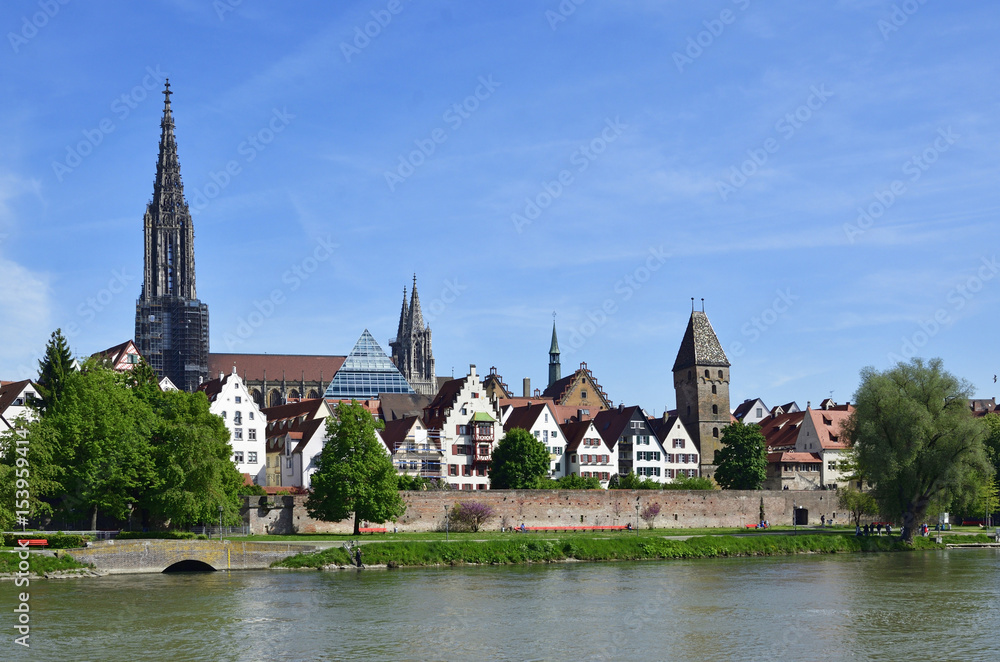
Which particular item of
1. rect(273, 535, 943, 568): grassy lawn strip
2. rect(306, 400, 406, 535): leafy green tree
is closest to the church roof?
rect(273, 535, 943, 568): grassy lawn strip

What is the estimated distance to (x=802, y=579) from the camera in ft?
203

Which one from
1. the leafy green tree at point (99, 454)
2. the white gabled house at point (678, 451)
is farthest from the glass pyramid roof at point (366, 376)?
the leafy green tree at point (99, 454)

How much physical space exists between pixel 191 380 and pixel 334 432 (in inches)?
3995

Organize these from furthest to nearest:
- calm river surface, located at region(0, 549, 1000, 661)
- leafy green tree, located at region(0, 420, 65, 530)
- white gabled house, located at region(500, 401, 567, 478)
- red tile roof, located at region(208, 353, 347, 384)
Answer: red tile roof, located at region(208, 353, 347, 384), white gabled house, located at region(500, 401, 567, 478), leafy green tree, located at region(0, 420, 65, 530), calm river surface, located at region(0, 549, 1000, 661)

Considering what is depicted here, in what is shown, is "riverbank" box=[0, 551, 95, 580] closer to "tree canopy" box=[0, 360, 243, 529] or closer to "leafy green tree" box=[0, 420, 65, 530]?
"leafy green tree" box=[0, 420, 65, 530]

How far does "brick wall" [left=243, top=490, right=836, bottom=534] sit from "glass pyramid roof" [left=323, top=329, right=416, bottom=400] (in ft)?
263

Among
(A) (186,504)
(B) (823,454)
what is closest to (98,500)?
(A) (186,504)

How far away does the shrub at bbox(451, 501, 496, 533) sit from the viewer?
8988cm

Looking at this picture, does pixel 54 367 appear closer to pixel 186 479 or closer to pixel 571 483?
pixel 186 479

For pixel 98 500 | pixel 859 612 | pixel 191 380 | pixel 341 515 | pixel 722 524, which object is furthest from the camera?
pixel 191 380

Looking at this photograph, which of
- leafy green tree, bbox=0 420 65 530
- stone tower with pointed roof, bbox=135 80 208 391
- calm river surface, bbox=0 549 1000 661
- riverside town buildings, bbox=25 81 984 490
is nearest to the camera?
calm river surface, bbox=0 549 1000 661

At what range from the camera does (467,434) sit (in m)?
108

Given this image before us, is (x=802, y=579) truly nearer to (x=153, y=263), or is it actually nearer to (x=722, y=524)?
(x=722, y=524)

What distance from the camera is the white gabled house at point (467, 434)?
349 ft
